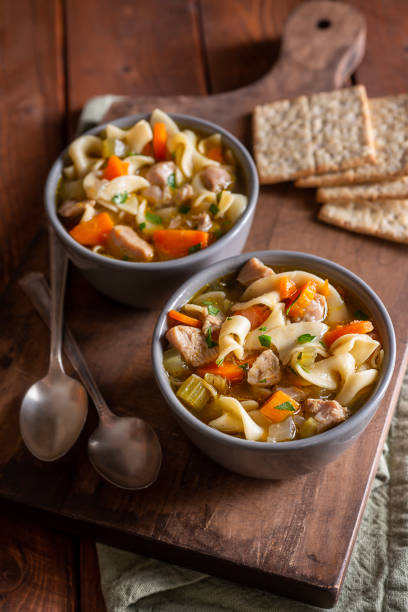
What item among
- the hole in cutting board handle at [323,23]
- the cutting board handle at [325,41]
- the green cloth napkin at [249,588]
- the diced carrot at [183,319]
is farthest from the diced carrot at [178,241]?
the hole in cutting board handle at [323,23]

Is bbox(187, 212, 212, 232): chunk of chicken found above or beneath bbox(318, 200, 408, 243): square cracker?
above

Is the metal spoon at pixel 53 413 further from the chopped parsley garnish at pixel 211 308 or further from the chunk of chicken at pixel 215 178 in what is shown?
the chunk of chicken at pixel 215 178

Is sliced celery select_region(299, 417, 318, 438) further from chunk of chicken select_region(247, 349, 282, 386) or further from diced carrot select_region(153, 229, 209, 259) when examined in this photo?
diced carrot select_region(153, 229, 209, 259)

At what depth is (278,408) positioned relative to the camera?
2.95 m

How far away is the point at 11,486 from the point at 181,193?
1774 mm

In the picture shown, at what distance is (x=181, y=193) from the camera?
12.9 feet

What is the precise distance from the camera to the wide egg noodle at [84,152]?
13.4 feet

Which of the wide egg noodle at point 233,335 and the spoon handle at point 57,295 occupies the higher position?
the wide egg noodle at point 233,335

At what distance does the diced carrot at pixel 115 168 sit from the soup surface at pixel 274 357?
100 cm

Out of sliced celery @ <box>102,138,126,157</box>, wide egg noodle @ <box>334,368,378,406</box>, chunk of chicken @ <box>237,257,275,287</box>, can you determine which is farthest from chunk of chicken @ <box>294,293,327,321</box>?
sliced celery @ <box>102,138,126,157</box>

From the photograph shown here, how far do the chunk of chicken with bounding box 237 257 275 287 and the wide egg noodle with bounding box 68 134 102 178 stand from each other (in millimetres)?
1237

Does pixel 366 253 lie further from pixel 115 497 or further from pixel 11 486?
pixel 11 486

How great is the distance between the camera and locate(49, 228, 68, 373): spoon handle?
377cm

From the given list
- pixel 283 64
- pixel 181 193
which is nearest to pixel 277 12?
pixel 283 64
